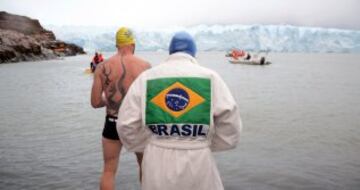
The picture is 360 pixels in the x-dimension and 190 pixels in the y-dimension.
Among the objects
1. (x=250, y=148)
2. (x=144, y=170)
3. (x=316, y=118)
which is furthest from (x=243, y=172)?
(x=316, y=118)

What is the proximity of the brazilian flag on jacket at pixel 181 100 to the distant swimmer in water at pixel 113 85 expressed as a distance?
1507 mm

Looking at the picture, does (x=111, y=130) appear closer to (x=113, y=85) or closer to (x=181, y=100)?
(x=113, y=85)

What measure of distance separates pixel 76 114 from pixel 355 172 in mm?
8957

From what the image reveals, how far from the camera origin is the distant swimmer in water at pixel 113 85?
4508mm

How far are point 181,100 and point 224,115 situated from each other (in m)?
0.32

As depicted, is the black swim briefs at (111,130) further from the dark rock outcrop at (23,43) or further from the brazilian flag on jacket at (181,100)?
the dark rock outcrop at (23,43)

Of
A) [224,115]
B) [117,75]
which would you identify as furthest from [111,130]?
[224,115]

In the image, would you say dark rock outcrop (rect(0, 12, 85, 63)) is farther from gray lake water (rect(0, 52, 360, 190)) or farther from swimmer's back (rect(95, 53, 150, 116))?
swimmer's back (rect(95, 53, 150, 116))

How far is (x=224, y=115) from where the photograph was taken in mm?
3012

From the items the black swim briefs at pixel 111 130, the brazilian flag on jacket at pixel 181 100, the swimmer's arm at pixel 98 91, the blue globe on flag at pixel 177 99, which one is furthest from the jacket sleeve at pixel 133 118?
the swimmer's arm at pixel 98 91

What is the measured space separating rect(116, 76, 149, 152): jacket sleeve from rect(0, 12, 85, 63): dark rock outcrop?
6243cm

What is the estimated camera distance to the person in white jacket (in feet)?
9.85

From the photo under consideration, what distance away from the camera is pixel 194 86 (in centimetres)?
300

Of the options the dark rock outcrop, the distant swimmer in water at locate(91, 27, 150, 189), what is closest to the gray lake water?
the distant swimmer in water at locate(91, 27, 150, 189)
